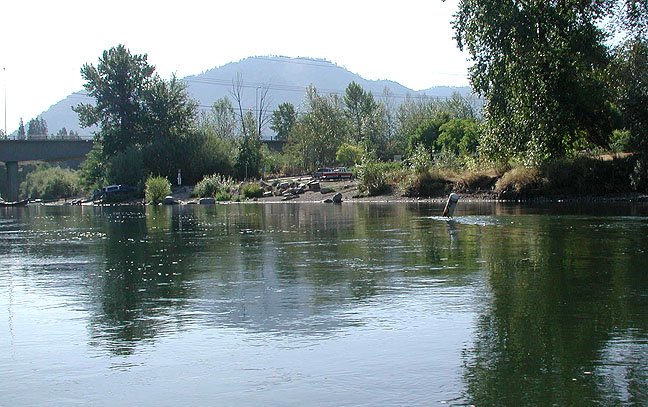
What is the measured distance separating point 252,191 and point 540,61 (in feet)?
114

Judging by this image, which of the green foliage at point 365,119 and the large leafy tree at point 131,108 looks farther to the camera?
the green foliage at point 365,119

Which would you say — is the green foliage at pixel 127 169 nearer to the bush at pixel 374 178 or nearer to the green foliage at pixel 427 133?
the green foliage at pixel 427 133

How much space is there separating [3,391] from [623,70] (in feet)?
152

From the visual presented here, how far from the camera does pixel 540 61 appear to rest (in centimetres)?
4903

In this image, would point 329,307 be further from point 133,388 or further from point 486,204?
point 486,204

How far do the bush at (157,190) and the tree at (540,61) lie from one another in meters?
40.1

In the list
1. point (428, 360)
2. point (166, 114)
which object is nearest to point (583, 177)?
point (428, 360)

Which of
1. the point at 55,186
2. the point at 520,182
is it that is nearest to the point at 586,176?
the point at 520,182

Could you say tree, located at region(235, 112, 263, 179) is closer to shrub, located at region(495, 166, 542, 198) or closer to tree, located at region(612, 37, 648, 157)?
shrub, located at region(495, 166, 542, 198)

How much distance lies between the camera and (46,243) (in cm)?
3350

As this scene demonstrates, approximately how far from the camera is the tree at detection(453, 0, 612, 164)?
49.1 meters

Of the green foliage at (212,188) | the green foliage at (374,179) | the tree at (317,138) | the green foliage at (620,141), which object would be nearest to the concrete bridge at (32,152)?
the tree at (317,138)

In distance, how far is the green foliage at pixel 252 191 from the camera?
77.2 metres

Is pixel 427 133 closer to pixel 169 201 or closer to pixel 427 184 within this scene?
pixel 169 201
